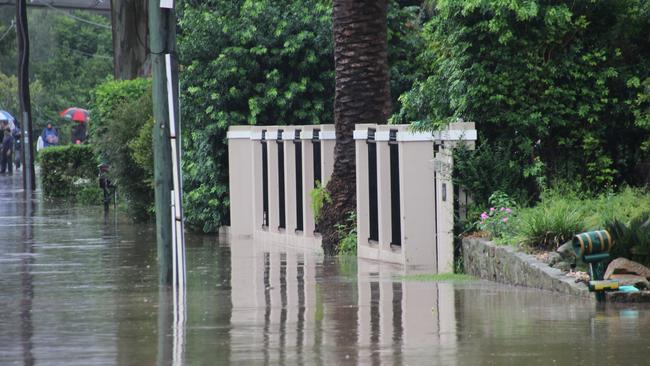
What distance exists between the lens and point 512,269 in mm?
14359

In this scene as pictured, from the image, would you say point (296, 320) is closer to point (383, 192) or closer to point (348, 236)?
point (383, 192)

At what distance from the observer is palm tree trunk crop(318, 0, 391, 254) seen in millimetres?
20031

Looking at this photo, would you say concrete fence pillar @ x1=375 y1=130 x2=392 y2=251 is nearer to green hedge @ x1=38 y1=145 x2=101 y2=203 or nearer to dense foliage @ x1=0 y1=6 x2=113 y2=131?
green hedge @ x1=38 y1=145 x2=101 y2=203

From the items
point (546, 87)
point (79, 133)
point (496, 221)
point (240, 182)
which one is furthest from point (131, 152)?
point (79, 133)

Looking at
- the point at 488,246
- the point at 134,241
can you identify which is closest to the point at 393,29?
the point at 134,241

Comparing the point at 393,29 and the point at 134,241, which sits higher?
the point at 393,29

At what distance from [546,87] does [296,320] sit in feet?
21.3

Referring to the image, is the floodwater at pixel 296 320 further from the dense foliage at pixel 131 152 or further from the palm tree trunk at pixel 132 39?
the palm tree trunk at pixel 132 39

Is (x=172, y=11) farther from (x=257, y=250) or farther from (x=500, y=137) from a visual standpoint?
(x=257, y=250)

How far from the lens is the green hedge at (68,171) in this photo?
39156mm

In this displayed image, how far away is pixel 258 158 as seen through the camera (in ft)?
77.6

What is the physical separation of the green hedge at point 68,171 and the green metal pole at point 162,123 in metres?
23.9

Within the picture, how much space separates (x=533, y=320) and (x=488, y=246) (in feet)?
12.5

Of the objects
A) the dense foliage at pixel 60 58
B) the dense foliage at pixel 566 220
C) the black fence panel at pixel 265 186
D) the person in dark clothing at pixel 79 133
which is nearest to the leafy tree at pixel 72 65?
the dense foliage at pixel 60 58
